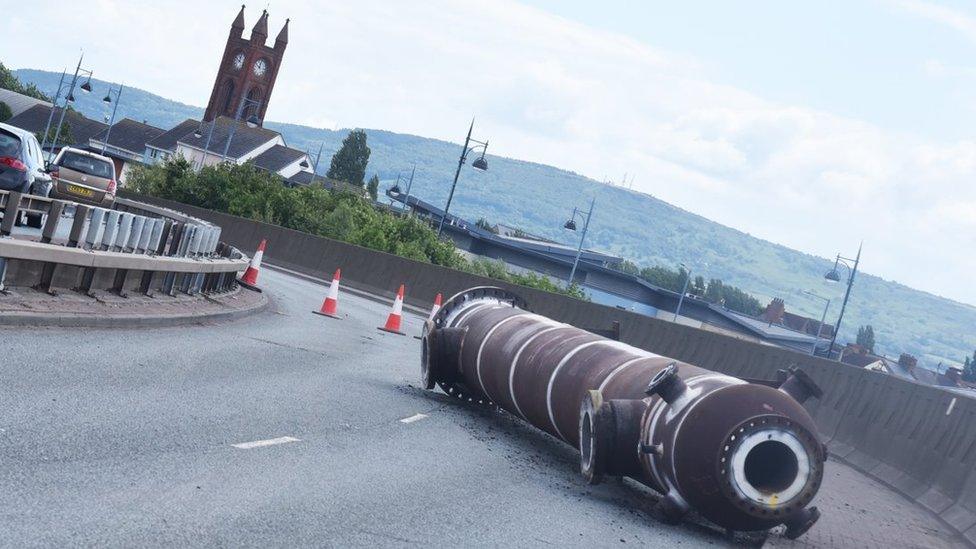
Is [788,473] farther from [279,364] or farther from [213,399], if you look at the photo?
[279,364]

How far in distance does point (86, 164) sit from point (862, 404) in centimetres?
1792

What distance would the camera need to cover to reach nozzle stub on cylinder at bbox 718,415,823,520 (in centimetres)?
990

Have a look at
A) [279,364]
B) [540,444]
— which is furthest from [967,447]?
[279,364]

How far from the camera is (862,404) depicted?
63.9 ft

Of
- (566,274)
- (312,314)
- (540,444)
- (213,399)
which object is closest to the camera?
(213,399)

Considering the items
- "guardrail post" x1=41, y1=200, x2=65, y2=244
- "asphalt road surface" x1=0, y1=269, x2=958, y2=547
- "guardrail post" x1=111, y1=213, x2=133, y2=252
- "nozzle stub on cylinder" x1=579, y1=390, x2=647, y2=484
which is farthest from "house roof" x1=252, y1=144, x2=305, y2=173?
"nozzle stub on cylinder" x1=579, y1=390, x2=647, y2=484

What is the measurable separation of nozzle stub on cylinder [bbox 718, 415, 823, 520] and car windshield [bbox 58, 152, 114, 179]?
2234 cm

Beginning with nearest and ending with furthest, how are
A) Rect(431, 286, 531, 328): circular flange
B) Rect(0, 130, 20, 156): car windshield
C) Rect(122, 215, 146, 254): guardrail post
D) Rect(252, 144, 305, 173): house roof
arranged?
Rect(431, 286, 531, 328): circular flange → Rect(122, 215, 146, 254): guardrail post → Rect(0, 130, 20, 156): car windshield → Rect(252, 144, 305, 173): house roof

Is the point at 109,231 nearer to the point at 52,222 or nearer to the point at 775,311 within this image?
the point at 52,222

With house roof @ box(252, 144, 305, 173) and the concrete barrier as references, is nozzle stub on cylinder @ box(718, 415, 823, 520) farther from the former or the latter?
house roof @ box(252, 144, 305, 173)

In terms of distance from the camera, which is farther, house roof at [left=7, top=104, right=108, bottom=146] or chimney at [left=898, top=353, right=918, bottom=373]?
house roof at [left=7, top=104, right=108, bottom=146]

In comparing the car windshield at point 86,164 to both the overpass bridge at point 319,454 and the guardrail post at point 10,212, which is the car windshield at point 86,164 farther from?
the guardrail post at point 10,212

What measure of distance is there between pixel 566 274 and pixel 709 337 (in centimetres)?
8300

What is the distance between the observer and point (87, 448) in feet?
27.7
